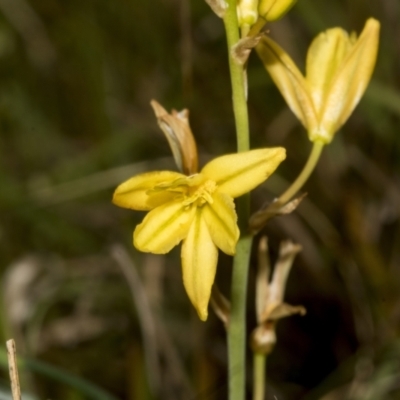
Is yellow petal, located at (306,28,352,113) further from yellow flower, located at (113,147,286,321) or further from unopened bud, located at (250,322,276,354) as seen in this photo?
unopened bud, located at (250,322,276,354)

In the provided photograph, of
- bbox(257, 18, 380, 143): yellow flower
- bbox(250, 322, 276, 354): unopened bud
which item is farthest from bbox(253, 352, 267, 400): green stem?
bbox(257, 18, 380, 143): yellow flower

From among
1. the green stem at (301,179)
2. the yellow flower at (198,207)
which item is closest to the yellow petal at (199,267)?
the yellow flower at (198,207)

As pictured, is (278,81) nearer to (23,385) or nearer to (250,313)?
(23,385)

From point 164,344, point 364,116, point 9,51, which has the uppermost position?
point 9,51

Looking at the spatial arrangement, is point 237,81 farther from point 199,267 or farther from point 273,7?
point 199,267

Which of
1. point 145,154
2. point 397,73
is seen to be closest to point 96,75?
point 145,154
